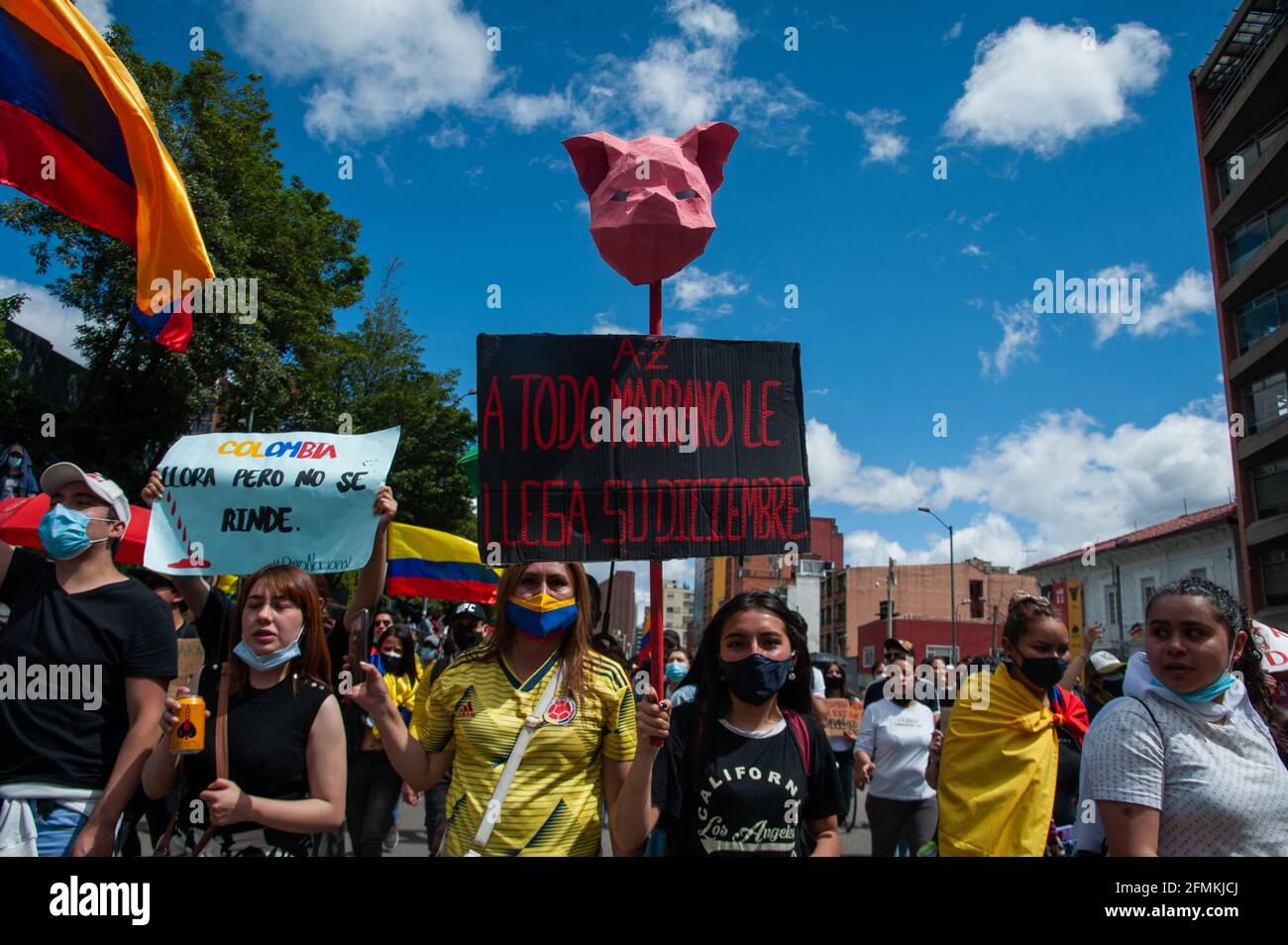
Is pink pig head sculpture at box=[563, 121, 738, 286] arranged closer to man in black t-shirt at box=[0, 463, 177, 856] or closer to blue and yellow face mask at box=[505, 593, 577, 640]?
blue and yellow face mask at box=[505, 593, 577, 640]

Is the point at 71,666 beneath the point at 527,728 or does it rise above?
above

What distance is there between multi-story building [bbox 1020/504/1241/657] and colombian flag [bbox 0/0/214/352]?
108ft

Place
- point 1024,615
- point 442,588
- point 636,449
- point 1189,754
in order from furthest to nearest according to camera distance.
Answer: point 442,588, point 1024,615, point 636,449, point 1189,754

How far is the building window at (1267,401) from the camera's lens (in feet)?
79.8

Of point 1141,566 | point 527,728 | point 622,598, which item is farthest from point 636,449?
point 1141,566

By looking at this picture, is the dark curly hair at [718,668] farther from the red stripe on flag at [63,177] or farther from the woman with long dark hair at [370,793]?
the red stripe on flag at [63,177]

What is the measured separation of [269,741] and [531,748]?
0.85 metres

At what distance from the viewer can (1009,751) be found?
11.9 feet

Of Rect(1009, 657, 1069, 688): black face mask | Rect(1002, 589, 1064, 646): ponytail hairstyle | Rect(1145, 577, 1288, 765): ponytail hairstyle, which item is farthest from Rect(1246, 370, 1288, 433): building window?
Rect(1145, 577, 1288, 765): ponytail hairstyle

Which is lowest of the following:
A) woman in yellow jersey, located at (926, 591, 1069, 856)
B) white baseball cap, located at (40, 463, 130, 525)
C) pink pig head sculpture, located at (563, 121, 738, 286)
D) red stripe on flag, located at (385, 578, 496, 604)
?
woman in yellow jersey, located at (926, 591, 1069, 856)

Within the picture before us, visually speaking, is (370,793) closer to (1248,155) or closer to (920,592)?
(1248,155)

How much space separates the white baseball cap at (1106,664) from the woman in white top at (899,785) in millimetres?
1159

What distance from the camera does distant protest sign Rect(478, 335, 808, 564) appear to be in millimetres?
3379

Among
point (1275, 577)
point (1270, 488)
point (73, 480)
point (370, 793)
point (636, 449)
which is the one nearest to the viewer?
point (73, 480)
